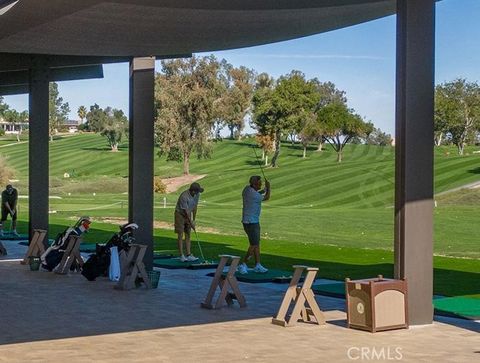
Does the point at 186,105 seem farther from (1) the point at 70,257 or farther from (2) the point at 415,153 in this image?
(2) the point at 415,153

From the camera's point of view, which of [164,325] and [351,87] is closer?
[164,325]

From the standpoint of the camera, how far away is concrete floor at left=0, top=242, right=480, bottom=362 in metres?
7.73

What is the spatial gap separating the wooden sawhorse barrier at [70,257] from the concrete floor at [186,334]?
91.4 inches

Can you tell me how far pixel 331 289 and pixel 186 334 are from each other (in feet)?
11.5

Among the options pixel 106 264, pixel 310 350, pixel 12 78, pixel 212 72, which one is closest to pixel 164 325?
pixel 310 350

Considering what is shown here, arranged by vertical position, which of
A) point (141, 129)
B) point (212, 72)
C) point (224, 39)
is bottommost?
point (141, 129)

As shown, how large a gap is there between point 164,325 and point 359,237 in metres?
15.3

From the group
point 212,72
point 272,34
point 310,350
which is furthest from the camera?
point 212,72

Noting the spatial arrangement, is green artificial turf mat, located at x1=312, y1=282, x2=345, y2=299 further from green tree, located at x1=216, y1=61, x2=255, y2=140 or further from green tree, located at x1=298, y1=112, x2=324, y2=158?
Result: green tree, located at x1=298, y1=112, x2=324, y2=158

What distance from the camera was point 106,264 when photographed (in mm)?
13531

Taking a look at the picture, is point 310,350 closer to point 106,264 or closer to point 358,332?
point 358,332

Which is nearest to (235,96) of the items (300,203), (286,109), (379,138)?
Answer: (286,109)

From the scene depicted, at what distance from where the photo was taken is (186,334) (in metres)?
8.79

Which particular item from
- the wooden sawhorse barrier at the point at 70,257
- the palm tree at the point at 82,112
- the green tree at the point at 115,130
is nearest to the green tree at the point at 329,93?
the green tree at the point at 115,130
